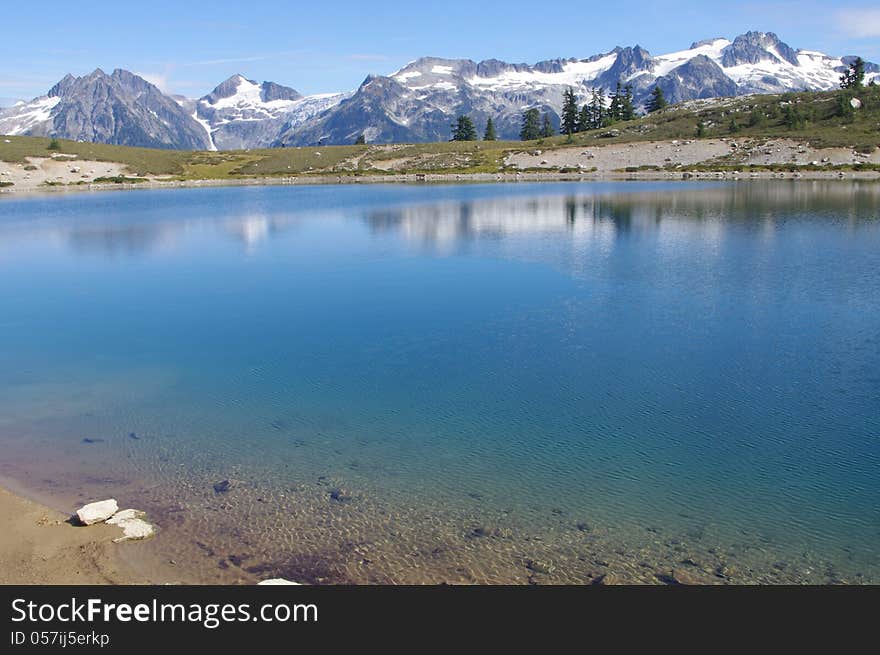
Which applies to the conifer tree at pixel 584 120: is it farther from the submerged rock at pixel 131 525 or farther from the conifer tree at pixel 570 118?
the submerged rock at pixel 131 525

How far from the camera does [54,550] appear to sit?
14023mm

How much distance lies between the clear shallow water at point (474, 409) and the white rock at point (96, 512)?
92 centimetres

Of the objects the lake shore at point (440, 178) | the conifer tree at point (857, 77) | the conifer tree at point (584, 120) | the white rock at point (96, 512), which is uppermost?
the conifer tree at point (857, 77)

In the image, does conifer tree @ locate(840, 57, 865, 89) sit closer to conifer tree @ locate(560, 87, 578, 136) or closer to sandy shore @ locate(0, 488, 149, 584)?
conifer tree @ locate(560, 87, 578, 136)

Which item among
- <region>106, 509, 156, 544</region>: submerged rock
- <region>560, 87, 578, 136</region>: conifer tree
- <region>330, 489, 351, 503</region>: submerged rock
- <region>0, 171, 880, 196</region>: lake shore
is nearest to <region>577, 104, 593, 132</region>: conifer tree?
<region>560, 87, 578, 136</region>: conifer tree

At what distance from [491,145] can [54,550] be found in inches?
6729

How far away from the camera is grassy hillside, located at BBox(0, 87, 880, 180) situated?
142500 mm

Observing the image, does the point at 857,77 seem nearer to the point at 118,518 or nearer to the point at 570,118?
the point at 570,118

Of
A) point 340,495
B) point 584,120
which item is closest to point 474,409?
point 340,495

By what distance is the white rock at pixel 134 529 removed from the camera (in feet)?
47.8

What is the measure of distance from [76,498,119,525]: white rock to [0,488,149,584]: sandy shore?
0.19m

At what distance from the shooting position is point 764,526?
15.0 metres

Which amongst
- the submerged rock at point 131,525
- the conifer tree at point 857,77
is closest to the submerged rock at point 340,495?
the submerged rock at point 131,525
